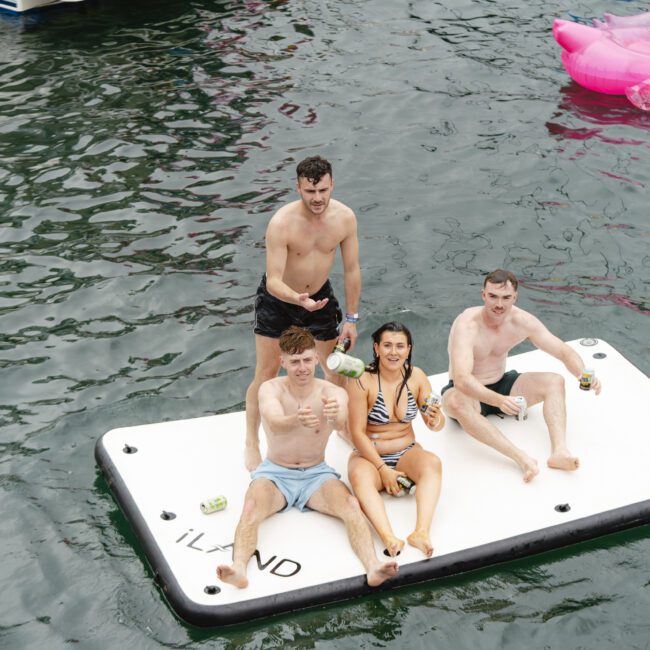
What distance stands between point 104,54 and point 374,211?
588cm

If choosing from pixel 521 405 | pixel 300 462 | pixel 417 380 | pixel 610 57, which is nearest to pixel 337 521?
pixel 300 462

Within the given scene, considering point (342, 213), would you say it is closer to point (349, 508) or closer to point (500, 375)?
point (500, 375)

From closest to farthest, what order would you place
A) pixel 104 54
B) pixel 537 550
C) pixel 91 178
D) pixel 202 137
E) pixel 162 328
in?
pixel 537 550
pixel 162 328
pixel 91 178
pixel 202 137
pixel 104 54

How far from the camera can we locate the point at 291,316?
25.8ft

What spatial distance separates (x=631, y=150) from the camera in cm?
1357

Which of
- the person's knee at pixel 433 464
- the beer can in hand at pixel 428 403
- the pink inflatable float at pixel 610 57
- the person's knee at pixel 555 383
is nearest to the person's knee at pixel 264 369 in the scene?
the beer can in hand at pixel 428 403

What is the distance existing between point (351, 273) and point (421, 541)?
2.04m

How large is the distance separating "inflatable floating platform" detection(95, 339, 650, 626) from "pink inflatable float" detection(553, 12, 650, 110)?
22.0 feet

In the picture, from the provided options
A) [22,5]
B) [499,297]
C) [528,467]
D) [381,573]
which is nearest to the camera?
[381,573]

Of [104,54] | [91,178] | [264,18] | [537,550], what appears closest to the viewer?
[537,550]

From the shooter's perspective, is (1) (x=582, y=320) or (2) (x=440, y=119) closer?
(1) (x=582, y=320)

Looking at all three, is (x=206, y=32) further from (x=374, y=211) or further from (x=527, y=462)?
(x=527, y=462)

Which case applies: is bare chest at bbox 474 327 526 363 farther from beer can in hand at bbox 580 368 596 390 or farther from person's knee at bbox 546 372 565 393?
beer can in hand at bbox 580 368 596 390

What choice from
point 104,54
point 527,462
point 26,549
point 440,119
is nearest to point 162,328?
point 26,549
